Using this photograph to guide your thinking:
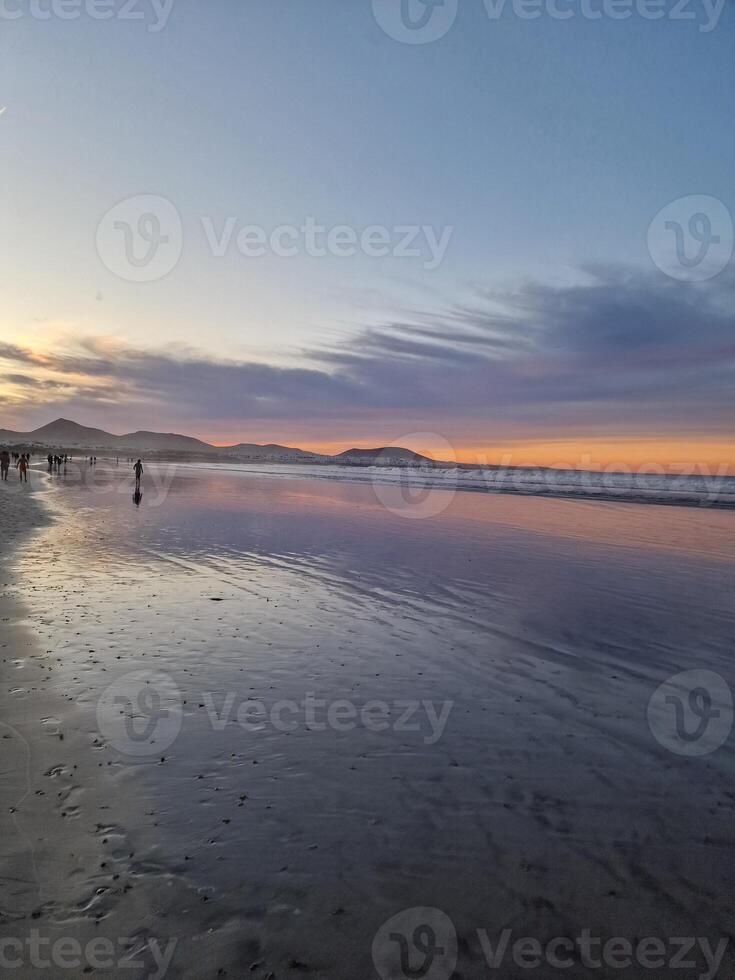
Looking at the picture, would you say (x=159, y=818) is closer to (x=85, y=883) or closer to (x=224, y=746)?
(x=85, y=883)

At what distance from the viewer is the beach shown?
438cm

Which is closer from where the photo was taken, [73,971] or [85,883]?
[73,971]

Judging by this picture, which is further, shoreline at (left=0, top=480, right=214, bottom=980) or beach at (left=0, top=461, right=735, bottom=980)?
beach at (left=0, top=461, right=735, bottom=980)

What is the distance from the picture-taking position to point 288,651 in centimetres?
1023

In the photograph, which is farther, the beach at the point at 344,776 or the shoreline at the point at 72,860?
the beach at the point at 344,776

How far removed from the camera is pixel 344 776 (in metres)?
6.43

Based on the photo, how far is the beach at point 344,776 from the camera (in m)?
4.38

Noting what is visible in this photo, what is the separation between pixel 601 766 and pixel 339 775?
3258 mm

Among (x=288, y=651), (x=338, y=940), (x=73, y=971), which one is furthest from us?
(x=288, y=651)

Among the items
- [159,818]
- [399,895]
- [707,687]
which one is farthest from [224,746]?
[707,687]

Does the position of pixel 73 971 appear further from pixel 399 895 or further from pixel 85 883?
pixel 399 895

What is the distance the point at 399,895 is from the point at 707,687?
280 inches

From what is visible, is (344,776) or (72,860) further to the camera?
(344,776)

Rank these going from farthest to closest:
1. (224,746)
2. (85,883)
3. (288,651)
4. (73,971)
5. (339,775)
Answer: (288,651) < (224,746) < (339,775) < (85,883) < (73,971)
